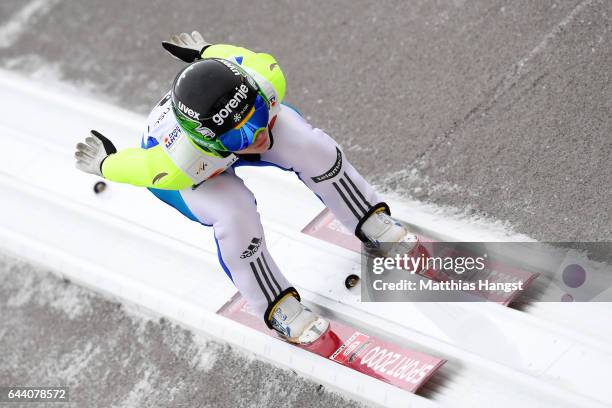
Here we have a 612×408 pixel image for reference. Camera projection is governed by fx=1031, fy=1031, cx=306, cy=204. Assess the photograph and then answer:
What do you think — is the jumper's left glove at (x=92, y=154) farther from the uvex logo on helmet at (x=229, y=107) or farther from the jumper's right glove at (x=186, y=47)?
the uvex logo on helmet at (x=229, y=107)

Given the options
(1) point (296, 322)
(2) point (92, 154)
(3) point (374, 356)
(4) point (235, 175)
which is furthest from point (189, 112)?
(3) point (374, 356)

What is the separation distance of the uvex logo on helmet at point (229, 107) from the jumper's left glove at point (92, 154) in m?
0.73

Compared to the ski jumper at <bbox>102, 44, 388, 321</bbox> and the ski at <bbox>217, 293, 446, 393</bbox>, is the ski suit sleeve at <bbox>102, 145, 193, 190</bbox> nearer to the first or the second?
the ski jumper at <bbox>102, 44, 388, 321</bbox>

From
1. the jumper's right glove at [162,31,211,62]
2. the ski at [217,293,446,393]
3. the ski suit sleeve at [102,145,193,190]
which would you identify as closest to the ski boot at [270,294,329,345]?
the ski at [217,293,446,393]

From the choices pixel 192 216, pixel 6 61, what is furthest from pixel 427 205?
pixel 6 61

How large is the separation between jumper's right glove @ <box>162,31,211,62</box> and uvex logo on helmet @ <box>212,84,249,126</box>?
2.21ft

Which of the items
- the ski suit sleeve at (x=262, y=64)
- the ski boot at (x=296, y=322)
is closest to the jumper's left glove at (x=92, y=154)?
the ski suit sleeve at (x=262, y=64)

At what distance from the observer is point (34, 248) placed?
224 inches

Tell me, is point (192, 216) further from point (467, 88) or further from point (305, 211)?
point (467, 88)

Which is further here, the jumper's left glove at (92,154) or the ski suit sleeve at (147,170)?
the jumper's left glove at (92,154)

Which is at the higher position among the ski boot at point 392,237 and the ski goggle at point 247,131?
the ski goggle at point 247,131

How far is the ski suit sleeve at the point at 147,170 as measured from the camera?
4.15 meters

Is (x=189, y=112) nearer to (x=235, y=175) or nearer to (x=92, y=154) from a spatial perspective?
(x=235, y=175)

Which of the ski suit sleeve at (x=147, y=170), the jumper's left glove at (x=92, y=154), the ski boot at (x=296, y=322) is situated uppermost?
the ski suit sleeve at (x=147, y=170)
